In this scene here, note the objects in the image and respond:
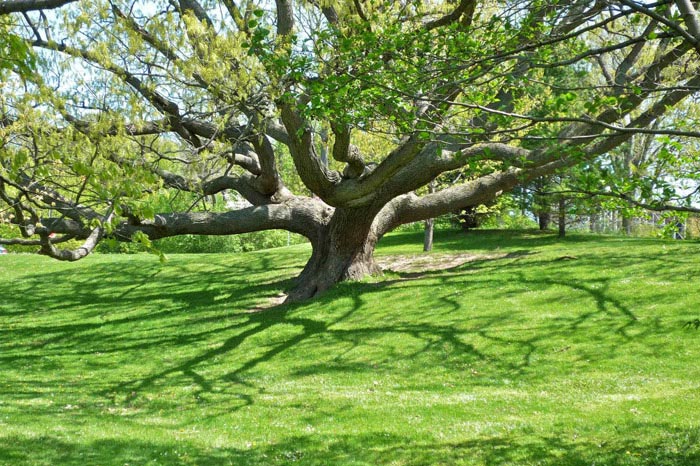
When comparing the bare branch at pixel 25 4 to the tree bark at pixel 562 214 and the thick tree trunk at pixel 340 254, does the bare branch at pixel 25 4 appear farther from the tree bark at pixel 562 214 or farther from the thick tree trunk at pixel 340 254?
the tree bark at pixel 562 214

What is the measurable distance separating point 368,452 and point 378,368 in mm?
4281

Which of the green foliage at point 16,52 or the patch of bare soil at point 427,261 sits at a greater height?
the green foliage at point 16,52

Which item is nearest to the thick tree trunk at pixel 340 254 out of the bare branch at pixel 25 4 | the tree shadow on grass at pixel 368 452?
the tree shadow on grass at pixel 368 452

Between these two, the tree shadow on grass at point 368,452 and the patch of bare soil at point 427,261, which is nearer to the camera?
Answer: the tree shadow on grass at point 368,452

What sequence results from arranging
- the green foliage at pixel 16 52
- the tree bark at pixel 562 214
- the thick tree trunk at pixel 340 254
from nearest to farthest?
1. the green foliage at pixel 16 52
2. the thick tree trunk at pixel 340 254
3. the tree bark at pixel 562 214

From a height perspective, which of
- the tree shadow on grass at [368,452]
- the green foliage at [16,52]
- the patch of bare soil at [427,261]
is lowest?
the tree shadow on grass at [368,452]

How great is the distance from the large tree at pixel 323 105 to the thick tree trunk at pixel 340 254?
50 mm

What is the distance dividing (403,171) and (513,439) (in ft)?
31.5

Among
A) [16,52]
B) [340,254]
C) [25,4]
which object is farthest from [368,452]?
[340,254]

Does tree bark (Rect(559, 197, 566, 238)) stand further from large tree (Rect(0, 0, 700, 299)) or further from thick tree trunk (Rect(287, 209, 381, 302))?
thick tree trunk (Rect(287, 209, 381, 302))

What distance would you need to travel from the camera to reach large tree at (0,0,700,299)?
21.8ft

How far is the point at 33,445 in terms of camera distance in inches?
298

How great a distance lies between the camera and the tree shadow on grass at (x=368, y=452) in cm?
681

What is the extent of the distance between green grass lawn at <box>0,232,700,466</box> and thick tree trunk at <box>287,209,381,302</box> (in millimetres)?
703
